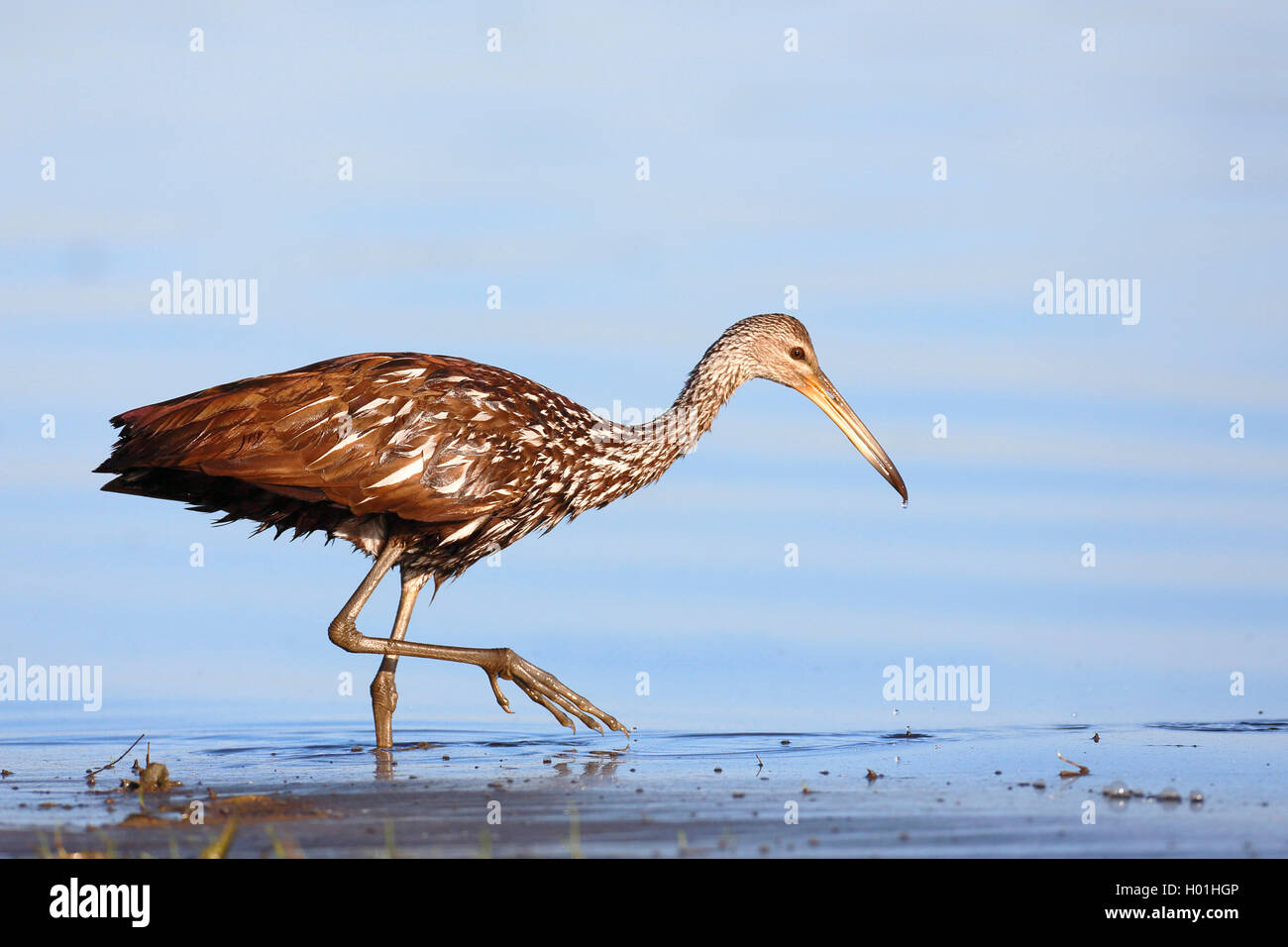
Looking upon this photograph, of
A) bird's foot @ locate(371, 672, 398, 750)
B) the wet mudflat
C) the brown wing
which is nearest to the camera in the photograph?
the wet mudflat

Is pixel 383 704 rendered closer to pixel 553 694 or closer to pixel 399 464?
pixel 553 694

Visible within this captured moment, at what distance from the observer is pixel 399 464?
32.0 ft

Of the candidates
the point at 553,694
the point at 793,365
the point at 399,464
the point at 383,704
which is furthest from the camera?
the point at 793,365

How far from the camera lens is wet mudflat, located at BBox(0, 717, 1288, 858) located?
21.1ft

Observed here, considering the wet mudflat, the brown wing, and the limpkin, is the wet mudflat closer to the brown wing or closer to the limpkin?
the limpkin

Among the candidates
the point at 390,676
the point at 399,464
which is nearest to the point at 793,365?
the point at 399,464

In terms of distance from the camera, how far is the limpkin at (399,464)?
9602mm

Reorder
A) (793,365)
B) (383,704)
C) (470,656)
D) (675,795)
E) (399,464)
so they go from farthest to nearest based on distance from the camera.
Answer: (793,365)
(383,704)
(470,656)
(399,464)
(675,795)

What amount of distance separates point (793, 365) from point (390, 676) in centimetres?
338

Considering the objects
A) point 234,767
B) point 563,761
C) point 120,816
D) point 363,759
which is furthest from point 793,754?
point 120,816

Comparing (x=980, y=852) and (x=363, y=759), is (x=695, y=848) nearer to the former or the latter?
(x=980, y=852)

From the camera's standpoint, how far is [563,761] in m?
9.19

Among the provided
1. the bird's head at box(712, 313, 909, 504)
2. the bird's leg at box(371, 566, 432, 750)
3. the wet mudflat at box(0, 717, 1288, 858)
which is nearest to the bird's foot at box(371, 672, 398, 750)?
the bird's leg at box(371, 566, 432, 750)
